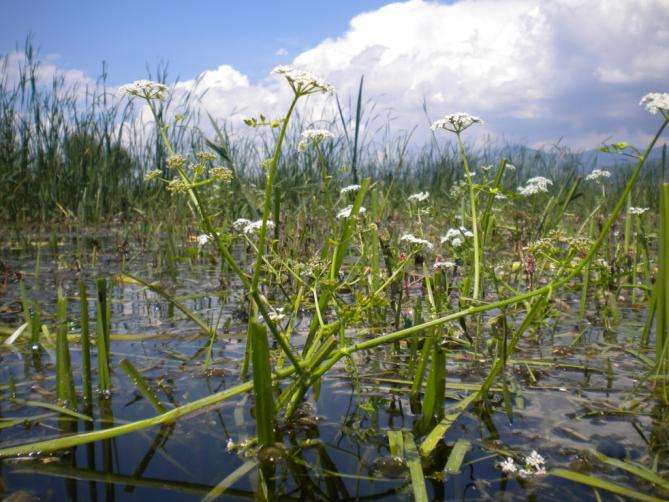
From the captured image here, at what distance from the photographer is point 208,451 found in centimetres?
199

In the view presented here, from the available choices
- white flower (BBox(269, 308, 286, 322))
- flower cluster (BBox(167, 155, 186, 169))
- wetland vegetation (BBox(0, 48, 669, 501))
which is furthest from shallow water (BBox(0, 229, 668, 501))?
flower cluster (BBox(167, 155, 186, 169))

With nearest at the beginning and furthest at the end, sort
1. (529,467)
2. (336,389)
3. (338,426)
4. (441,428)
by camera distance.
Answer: (529,467) < (441,428) < (338,426) < (336,389)

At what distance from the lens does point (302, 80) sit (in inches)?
→ 70.4

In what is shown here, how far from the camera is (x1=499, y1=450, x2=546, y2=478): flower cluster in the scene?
181cm

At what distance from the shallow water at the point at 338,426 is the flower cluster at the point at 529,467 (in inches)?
1.2

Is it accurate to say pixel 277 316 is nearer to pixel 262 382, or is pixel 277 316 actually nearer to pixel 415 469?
pixel 262 382

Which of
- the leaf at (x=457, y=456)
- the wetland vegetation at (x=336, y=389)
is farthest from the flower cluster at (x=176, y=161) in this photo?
the leaf at (x=457, y=456)

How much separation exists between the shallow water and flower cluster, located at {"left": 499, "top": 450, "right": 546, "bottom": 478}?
31 mm

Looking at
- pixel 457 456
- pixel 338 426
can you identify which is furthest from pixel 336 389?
pixel 457 456

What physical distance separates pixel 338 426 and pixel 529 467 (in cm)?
72

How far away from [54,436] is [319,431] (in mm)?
974

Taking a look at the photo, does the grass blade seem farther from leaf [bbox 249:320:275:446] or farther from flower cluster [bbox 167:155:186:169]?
flower cluster [bbox 167:155:186:169]

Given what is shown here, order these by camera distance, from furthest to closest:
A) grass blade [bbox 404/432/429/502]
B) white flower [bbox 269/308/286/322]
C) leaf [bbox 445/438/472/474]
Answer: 1. white flower [bbox 269/308/286/322]
2. leaf [bbox 445/438/472/474]
3. grass blade [bbox 404/432/429/502]

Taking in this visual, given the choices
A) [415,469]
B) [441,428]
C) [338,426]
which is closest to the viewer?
[415,469]
